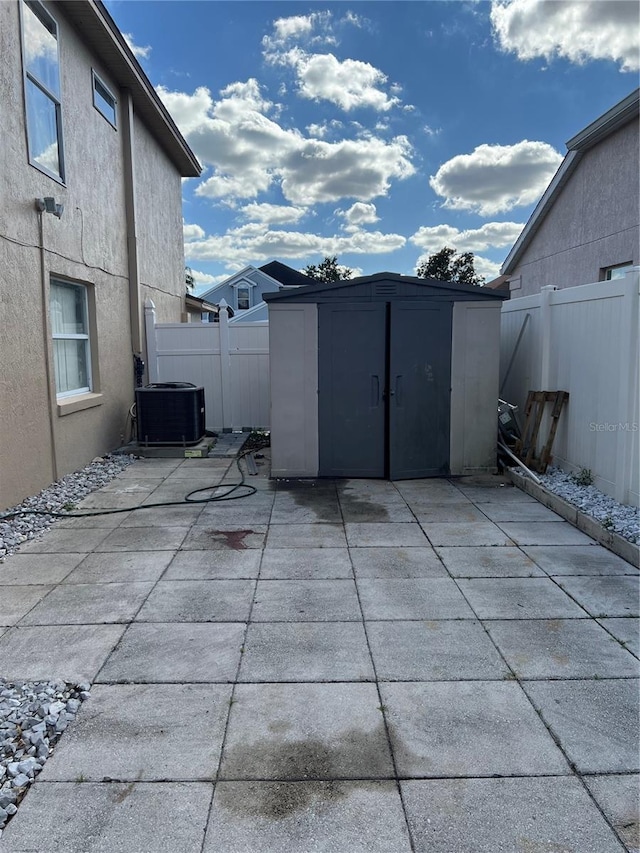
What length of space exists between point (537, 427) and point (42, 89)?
265 inches

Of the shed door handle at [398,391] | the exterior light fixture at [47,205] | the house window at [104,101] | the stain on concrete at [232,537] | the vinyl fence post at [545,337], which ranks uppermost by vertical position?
the house window at [104,101]

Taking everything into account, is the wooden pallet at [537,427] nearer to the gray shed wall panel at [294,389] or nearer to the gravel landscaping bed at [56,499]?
the gray shed wall panel at [294,389]

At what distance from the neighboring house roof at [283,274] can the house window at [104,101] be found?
22.3 m

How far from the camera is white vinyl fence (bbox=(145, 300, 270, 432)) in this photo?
9781mm

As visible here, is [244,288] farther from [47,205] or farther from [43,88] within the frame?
[47,205]

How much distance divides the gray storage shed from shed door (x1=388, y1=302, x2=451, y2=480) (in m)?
0.01

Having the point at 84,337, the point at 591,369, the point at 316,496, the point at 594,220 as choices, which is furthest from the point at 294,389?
the point at 594,220

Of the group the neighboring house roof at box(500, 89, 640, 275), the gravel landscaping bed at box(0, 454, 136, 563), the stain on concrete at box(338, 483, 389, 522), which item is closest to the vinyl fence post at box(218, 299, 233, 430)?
the gravel landscaping bed at box(0, 454, 136, 563)

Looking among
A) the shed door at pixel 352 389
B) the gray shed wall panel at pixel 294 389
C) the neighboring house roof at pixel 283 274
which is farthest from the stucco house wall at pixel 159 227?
the neighboring house roof at pixel 283 274

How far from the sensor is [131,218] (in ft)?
29.8

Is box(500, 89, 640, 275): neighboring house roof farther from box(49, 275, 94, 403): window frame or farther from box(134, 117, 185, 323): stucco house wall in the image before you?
box(49, 275, 94, 403): window frame

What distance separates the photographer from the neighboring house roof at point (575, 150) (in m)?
8.97

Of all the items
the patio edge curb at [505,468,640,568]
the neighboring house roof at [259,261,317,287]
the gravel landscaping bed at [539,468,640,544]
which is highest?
the neighboring house roof at [259,261,317,287]

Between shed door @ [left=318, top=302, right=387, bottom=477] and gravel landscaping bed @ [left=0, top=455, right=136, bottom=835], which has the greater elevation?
shed door @ [left=318, top=302, right=387, bottom=477]
